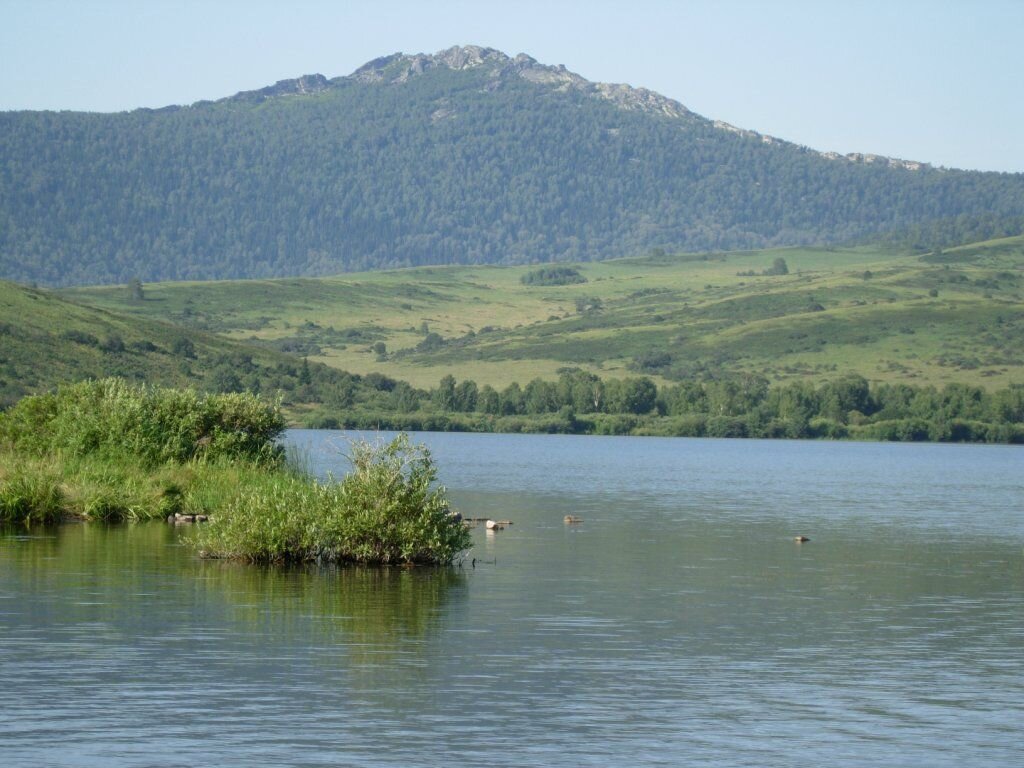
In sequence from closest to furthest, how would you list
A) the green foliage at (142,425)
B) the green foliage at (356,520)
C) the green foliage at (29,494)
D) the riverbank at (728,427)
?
the green foliage at (356,520) → the green foliage at (29,494) → the green foliage at (142,425) → the riverbank at (728,427)

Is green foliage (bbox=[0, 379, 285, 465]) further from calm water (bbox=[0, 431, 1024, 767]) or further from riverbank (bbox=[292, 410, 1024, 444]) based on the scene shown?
riverbank (bbox=[292, 410, 1024, 444])

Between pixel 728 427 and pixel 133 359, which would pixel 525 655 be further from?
pixel 728 427

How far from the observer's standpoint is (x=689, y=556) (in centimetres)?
3972

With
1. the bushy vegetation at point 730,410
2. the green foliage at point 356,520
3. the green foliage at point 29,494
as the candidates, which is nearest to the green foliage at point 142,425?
the green foliage at point 29,494

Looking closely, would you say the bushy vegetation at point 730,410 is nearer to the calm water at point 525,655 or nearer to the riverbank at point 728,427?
the riverbank at point 728,427

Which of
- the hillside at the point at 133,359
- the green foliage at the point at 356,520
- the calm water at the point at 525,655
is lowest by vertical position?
the calm water at the point at 525,655

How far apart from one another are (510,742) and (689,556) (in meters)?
22.7

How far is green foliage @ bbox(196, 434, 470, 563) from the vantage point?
→ 3200 cm

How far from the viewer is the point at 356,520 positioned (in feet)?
105

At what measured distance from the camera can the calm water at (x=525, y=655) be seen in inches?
690

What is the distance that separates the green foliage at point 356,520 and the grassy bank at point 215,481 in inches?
1.1

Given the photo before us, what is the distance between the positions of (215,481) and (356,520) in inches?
420

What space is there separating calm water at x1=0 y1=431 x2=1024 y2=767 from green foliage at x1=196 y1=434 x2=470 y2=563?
28.0 inches

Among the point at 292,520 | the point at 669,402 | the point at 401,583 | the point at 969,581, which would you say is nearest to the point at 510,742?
the point at 401,583
